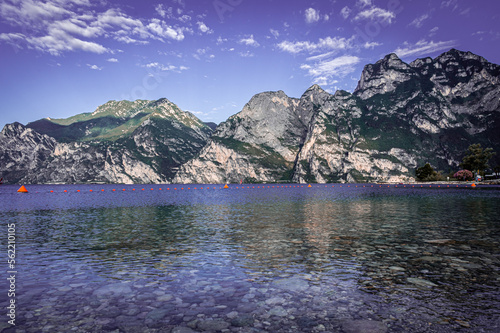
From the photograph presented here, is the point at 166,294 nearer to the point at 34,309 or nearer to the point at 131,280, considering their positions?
the point at 131,280

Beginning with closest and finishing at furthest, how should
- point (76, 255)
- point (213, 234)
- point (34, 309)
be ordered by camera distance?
point (34, 309), point (76, 255), point (213, 234)

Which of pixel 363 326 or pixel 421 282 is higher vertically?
pixel 363 326

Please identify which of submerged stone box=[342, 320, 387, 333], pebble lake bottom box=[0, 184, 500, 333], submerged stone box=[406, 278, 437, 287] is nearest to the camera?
submerged stone box=[342, 320, 387, 333]

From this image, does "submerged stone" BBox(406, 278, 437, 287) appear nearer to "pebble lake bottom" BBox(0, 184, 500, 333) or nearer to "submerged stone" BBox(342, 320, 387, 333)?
"pebble lake bottom" BBox(0, 184, 500, 333)

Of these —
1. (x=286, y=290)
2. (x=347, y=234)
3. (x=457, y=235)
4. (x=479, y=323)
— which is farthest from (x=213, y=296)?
(x=457, y=235)

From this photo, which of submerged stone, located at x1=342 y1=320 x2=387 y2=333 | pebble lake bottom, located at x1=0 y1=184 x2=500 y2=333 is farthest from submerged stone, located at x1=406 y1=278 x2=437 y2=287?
submerged stone, located at x1=342 y1=320 x2=387 y2=333

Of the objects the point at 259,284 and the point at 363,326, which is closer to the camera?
the point at 363,326

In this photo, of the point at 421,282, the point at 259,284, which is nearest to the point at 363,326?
the point at 259,284

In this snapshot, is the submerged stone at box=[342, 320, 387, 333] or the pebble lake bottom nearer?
the submerged stone at box=[342, 320, 387, 333]

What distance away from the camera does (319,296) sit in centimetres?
1080

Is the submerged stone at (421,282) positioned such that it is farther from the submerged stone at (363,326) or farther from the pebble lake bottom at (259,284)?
the submerged stone at (363,326)

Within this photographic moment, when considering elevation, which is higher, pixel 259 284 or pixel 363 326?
pixel 363 326

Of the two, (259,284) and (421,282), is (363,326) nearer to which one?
(259,284)

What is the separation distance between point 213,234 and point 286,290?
49.9 feet
